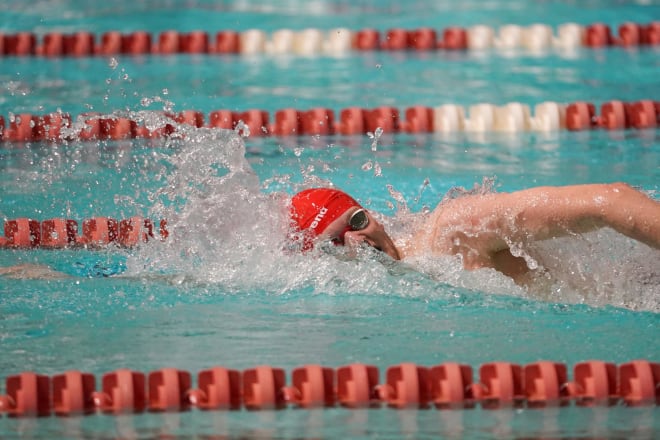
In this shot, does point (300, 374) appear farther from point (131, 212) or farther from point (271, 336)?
point (131, 212)

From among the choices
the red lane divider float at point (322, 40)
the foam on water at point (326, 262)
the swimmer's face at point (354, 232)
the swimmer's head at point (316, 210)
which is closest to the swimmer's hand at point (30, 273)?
the foam on water at point (326, 262)

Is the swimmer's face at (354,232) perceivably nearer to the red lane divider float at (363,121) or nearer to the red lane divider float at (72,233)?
the red lane divider float at (72,233)

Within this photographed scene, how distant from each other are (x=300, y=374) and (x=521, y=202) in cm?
91

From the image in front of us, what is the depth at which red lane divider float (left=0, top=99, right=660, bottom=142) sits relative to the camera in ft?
18.1

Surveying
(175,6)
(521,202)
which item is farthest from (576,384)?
(175,6)

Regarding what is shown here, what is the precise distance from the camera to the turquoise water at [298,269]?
9.00 ft

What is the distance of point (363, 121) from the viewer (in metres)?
5.74

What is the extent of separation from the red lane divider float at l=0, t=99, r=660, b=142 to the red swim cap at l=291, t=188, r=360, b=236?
1.93 metres

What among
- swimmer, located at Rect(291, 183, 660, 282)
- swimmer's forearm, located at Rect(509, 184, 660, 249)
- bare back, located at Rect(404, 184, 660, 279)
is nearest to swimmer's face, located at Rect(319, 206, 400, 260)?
swimmer, located at Rect(291, 183, 660, 282)

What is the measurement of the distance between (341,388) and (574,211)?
0.91 m

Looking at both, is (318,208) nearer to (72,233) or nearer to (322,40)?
(72,233)

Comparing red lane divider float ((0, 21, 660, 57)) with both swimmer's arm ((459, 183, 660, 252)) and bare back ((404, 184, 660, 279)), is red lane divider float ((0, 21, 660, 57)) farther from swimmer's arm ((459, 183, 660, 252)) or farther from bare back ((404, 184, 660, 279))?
swimmer's arm ((459, 183, 660, 252))

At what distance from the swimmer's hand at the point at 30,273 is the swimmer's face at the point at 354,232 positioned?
38.1 inches

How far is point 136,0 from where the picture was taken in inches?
364
